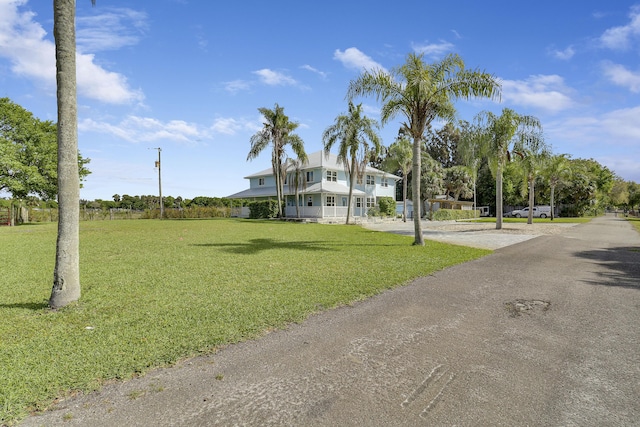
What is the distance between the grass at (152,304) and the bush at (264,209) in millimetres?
27144

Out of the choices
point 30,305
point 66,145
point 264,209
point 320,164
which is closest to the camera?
point 66,145

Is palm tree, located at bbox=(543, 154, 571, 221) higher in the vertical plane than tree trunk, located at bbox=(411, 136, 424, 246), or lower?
higher

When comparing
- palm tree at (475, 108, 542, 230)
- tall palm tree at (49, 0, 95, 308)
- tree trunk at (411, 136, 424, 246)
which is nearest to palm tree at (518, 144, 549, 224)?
palm tree at (475, 108, 542, 230)

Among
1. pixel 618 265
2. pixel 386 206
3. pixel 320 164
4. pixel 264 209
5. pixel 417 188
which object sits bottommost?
pixel 618 265

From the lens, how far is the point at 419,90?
13555mm

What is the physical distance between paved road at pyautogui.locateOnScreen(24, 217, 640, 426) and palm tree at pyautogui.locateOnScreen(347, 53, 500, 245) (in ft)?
31.4

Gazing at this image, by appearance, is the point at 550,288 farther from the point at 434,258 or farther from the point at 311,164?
the point at 311,164

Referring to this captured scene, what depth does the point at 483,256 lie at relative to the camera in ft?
38.9

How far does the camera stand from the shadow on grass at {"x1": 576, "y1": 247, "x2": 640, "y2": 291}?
782cm

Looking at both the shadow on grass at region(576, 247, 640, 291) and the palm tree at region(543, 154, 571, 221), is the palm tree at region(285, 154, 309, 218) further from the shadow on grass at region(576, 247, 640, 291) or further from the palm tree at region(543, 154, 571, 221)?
the shadow on grass at region(576, 247, 640, 291)

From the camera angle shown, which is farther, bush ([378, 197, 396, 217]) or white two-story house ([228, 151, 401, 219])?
bush ([378, 197, 396, 217])

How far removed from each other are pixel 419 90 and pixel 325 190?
22489 millimetres

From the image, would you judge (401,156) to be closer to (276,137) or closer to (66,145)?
(276,137)

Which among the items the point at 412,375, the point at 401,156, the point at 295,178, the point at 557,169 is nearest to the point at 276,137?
the point at 295,178
